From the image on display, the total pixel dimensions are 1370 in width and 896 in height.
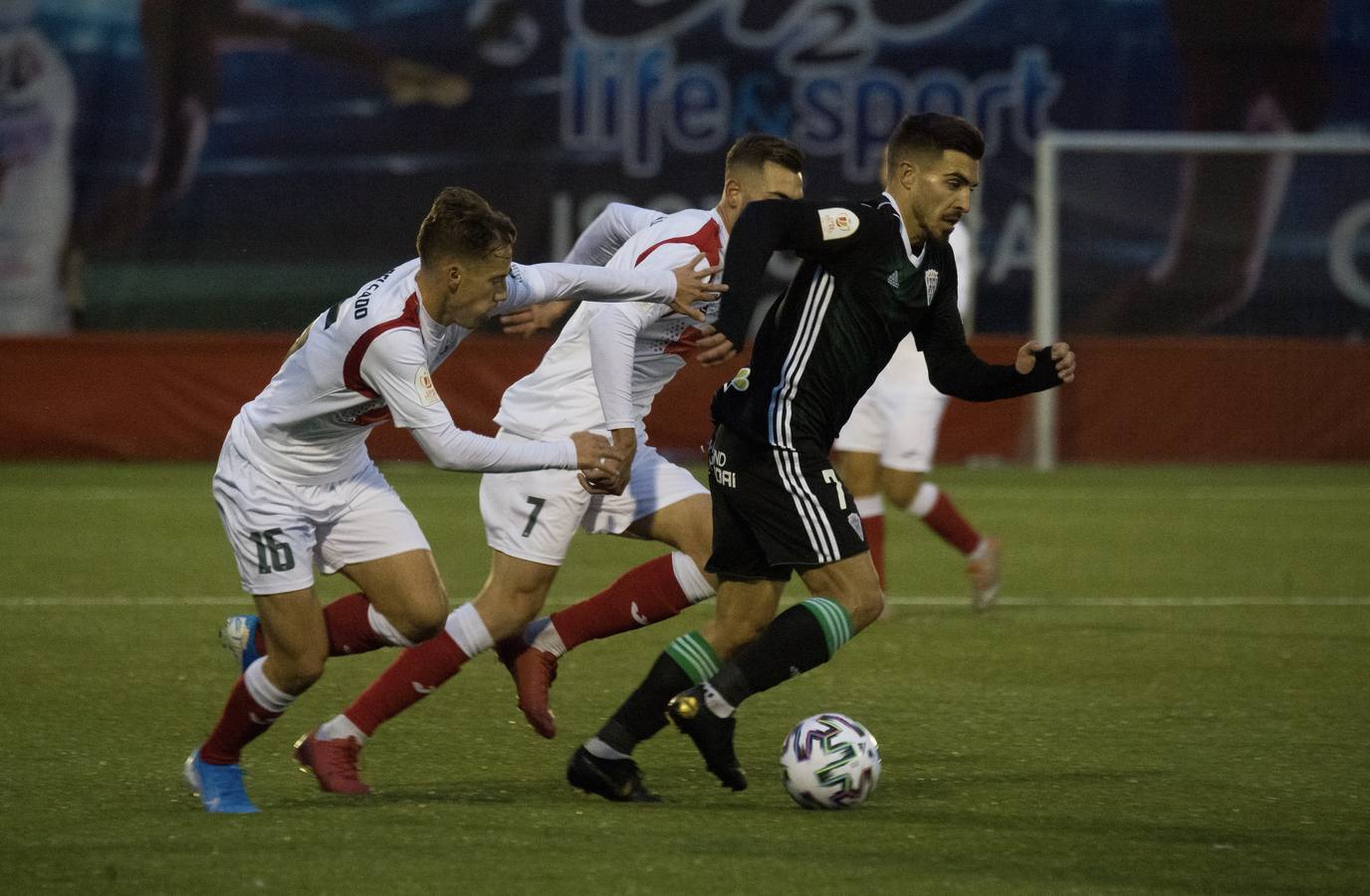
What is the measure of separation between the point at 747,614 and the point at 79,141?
569 inches

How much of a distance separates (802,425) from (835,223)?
20.6 inches

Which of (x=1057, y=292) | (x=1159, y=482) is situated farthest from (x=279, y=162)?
(x=1159, y=482)

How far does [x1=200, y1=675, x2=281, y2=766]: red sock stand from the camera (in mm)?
4941

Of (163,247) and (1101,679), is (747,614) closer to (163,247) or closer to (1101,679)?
(1101,679)

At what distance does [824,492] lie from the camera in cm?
511

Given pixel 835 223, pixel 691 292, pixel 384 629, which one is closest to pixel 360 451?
pixel 384 629

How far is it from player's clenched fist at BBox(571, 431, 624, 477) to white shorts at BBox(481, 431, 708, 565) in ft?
2.99

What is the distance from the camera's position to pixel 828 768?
490cm

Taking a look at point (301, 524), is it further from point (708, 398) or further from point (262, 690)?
point (708, 398)

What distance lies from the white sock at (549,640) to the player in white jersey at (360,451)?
749 mm

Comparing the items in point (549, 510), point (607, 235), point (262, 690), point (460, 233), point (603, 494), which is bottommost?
point (262, 690)

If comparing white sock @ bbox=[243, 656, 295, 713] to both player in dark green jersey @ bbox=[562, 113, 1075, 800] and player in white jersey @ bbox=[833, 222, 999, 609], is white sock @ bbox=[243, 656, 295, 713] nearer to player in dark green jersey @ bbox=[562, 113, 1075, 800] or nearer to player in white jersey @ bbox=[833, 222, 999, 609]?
player in dark green jersey @ bbox=[562, 113, 1075, 800]

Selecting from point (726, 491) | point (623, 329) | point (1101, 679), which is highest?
point (623, 329)

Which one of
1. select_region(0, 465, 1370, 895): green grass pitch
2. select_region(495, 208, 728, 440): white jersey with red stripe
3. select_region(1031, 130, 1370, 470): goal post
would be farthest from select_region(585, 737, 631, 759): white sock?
select_region(1031, 130, 1370, 470): goal post
